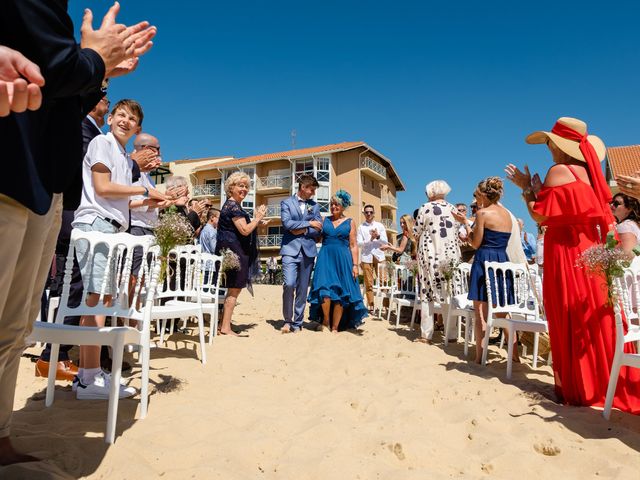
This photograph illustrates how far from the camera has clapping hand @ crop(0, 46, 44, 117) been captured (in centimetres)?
113

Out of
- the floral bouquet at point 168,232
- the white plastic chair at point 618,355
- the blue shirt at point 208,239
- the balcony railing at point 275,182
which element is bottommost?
the white plastic chair at point 618,355

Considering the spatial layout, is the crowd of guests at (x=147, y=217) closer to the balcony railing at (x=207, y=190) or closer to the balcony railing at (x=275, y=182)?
the balcony railing at (x=275, y=182)

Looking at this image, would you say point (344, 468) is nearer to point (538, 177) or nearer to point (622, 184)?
point (622, 184)

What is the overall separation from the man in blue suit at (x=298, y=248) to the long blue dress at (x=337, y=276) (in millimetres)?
186

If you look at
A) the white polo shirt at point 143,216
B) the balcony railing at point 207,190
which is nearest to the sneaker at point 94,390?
the white polo shirt at point 143,216

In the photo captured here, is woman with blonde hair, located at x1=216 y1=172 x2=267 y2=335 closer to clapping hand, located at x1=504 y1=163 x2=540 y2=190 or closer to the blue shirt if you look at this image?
the blue shirt

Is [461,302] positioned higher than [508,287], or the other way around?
[508,287]

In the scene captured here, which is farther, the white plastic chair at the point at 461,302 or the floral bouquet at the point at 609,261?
the white plastic chair at the point at 461,302

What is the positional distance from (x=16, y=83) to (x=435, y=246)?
18.8ft

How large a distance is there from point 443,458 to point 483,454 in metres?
0.24

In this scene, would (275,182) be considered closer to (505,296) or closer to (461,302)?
(461,302)

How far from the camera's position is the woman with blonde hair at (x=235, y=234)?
5953 mm

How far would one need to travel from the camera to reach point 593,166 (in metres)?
3.52

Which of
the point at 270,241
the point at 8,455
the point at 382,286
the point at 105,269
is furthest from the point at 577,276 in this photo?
the point at 270,241
